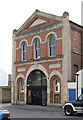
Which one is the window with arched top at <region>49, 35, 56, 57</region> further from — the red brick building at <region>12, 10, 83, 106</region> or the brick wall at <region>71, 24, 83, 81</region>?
the brick wall at <region>71, 24, 83, 81</region>

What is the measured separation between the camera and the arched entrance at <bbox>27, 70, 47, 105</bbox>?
25.9 m

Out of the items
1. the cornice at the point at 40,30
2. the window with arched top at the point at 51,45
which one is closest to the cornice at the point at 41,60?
the window with arched top at the point at 51,45

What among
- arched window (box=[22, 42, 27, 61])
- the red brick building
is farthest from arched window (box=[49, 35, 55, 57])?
arched window (box=[22, 42, 27, 61])

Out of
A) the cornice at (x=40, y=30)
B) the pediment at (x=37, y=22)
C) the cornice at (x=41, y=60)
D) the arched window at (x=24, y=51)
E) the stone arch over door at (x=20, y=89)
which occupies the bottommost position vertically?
the stone arch over door at (x=20, y=89)

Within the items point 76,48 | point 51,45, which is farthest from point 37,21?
point 76,48

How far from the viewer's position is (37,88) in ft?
87.4

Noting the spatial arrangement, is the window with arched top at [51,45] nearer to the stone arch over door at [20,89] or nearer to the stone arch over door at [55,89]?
the stone arch over door at [55,89]

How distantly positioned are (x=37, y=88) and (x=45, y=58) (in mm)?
3892

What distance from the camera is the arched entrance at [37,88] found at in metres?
25.9

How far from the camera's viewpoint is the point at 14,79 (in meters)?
29.7

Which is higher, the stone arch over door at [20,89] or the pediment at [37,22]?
the pediment at [37,22]

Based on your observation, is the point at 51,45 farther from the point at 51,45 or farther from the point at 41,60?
the point at 41,60

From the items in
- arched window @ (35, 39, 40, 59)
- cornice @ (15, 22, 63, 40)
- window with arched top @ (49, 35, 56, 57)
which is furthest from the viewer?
arched window @ (35, 39, 40, 59)

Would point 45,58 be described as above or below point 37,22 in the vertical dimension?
below
